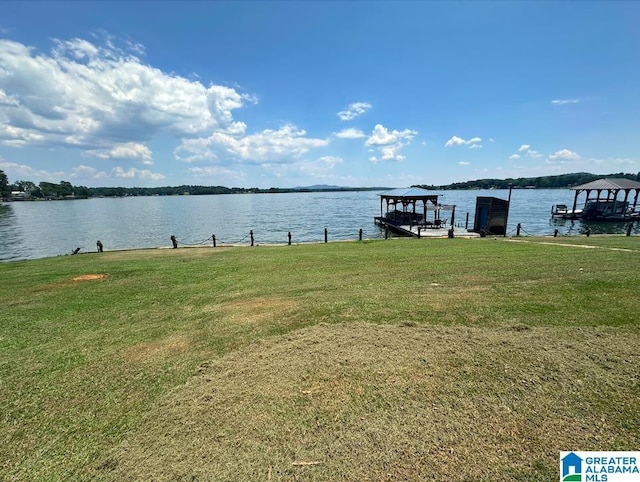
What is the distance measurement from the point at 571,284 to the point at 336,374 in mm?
6639

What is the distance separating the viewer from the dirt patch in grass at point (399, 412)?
2.92 m

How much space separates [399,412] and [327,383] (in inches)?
38.6

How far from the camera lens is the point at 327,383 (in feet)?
13.3

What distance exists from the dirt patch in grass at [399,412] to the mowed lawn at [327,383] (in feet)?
0.06

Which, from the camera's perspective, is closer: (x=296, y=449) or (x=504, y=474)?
(x=504, y=474)

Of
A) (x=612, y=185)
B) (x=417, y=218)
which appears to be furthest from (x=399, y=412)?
(x=612, y=185)

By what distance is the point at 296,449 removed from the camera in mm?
3109

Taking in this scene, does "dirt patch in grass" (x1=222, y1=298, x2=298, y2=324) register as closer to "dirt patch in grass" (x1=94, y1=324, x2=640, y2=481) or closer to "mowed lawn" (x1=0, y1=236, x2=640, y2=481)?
"mowed lawn" (x1=0, y1=236, x2=640, y2=481)

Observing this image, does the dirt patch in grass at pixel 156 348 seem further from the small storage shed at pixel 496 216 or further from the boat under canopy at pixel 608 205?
the boat under canopy at pixel 608 205

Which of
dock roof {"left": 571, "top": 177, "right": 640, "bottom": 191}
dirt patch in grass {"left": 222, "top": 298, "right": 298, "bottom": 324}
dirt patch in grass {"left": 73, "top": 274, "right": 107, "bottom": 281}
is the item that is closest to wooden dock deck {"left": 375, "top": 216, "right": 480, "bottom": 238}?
dirt patch in grass {"left": 222, "top": 298, "right": 298, "bottom": 324}

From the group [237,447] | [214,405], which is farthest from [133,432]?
[237,447]

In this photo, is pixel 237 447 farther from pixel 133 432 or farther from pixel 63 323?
pixel 63 323

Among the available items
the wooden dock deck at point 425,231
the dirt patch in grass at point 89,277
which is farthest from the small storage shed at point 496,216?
the dirt patch in grass at point 89,277

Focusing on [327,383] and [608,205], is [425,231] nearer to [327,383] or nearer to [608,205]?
[327,383]
